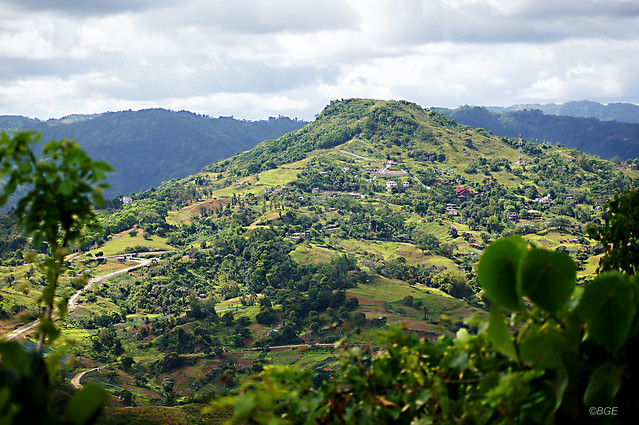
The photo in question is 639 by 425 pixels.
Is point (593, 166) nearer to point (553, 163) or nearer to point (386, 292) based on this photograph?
point (553, 163)

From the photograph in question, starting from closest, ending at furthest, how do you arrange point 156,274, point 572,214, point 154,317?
point 154,317
point 156,274
point 572,214

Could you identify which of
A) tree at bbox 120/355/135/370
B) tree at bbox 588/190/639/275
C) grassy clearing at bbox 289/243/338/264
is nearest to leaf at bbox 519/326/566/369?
tree at bbox 588/190/639/275

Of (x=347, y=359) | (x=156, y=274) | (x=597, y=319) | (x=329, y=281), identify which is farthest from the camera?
(x=156, y=274)

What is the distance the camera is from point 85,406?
111 centimetres

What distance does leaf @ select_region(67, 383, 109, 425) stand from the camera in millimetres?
1099

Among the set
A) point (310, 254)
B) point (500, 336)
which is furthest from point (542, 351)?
point (310, 254)

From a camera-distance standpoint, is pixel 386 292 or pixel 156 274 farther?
pixel 156 274

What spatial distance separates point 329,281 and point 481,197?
34.4 metres

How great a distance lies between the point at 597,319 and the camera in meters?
1.22

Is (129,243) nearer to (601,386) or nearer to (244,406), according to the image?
(244,406)

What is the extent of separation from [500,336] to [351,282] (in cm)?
4152

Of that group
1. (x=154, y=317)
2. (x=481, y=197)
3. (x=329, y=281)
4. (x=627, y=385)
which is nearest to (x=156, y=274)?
(x=154, y=317)

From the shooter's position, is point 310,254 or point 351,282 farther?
point 310,254

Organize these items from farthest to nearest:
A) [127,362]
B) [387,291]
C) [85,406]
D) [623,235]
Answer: [387,291] → [127,362] → [623,235] → [85,406]
